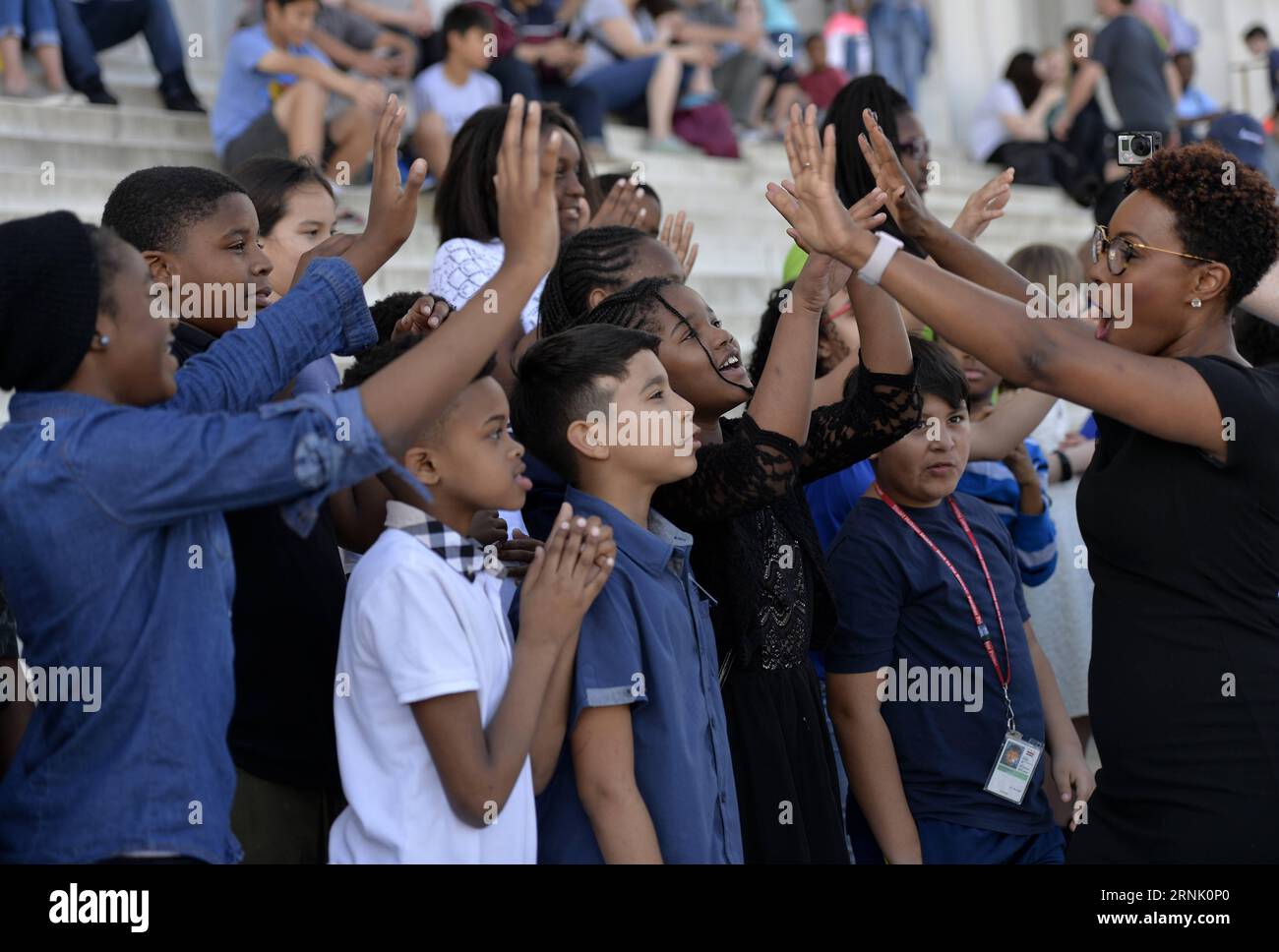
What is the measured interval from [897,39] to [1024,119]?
1645mm

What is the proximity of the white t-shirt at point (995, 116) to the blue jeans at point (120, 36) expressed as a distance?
6926mm

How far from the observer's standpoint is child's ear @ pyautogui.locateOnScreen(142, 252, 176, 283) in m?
2.70

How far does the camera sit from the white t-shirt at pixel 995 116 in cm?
1233

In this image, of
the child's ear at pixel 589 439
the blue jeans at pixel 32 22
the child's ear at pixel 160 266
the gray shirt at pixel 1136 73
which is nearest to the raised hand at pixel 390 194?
the child's ear at pixel 160 266

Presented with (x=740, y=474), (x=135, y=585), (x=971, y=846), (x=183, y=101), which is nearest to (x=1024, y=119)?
(x=183, y=101)

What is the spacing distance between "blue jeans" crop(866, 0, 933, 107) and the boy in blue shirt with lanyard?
10254 mm

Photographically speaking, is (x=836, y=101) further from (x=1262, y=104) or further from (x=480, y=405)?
(x=1262, y=104)

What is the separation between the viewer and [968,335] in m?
2.41

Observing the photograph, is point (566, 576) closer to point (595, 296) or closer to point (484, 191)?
point (595, 296)

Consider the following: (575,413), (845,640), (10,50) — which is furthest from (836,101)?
(10,50)

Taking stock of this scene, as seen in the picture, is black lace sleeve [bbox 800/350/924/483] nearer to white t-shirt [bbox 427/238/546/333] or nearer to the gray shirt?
white t-shirt [bbox 427/238/546/333]

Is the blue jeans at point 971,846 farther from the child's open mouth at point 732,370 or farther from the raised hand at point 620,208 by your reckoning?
the raised hand at point 620,208

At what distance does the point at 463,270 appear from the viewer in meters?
3.92
